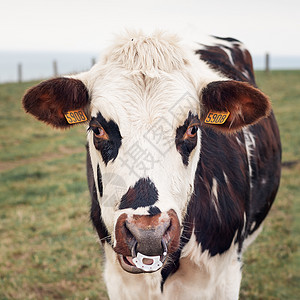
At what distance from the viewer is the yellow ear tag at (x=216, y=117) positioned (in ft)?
7.98

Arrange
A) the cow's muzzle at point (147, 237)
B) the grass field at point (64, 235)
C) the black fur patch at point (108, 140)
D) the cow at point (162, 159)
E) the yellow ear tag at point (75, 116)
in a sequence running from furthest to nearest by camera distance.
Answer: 1. the grass field at point (64, 235)
2. the yellow ear tag at point (75, 116)
3. the black fur patch at point (108, 140)
4. the cow at point (162, 159)
5. the cow's muzzle at point (147, 237)

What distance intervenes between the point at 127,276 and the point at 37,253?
249 centimetres

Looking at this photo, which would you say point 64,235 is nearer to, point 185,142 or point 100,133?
point 100,133

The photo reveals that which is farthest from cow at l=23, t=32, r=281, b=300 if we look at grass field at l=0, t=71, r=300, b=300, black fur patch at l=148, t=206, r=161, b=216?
grass field at l=0, t=71, r=300, b=300

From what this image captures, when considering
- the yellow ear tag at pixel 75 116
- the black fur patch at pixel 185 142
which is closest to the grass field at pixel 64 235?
the yellow ear tag at pixel 75 116

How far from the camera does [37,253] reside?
4812mm

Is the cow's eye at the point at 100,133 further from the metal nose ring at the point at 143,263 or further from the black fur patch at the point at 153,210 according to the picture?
the metal nose ring at the point at 143,263

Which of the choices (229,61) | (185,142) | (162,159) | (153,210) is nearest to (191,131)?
(185,142)

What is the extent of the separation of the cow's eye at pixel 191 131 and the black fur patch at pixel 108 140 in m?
0.37

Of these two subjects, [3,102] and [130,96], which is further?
[3,102]

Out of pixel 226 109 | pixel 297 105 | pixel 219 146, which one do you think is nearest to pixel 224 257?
pixel 219 146

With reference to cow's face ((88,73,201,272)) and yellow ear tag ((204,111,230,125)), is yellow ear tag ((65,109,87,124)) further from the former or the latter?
yellow ear tag ((204,111,230,125))

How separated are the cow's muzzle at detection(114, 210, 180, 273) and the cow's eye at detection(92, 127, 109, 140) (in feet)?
1.65

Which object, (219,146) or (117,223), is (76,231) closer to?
(219,146)
